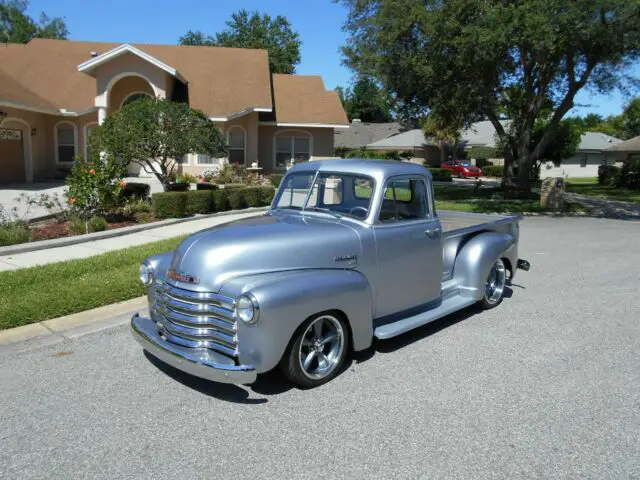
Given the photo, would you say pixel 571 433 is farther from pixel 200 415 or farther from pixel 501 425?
pixel 200 415

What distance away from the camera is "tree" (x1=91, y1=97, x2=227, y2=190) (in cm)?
1407

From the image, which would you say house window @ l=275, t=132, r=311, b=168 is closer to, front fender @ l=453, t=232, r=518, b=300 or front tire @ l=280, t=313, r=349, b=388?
front fender @ l=453, t=232, r=518, b=300

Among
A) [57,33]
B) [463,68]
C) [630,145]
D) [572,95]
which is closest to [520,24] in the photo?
[463,68]

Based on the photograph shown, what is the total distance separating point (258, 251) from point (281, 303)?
519 mm

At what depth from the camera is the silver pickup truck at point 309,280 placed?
382 centimetres

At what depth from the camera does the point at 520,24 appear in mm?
13977

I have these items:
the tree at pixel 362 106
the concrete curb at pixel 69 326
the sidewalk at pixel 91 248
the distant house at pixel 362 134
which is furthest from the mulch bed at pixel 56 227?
the tree at pixel 362 106

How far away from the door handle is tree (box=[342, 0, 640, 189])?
10507mm

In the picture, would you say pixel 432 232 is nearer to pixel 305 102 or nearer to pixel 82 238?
pixel 82 238

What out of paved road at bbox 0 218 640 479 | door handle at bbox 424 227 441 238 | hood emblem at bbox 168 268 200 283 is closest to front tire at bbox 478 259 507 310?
paved road at bbox 0 218 640 479

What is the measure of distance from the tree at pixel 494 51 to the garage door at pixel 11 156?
13235 millimetres

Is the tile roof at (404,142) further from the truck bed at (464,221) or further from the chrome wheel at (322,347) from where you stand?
the chrome wheel at (322,347)

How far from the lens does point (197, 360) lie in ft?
12.3

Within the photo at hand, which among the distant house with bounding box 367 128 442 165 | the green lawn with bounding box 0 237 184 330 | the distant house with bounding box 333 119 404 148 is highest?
the distant house with bounding box 333 119 404 148
